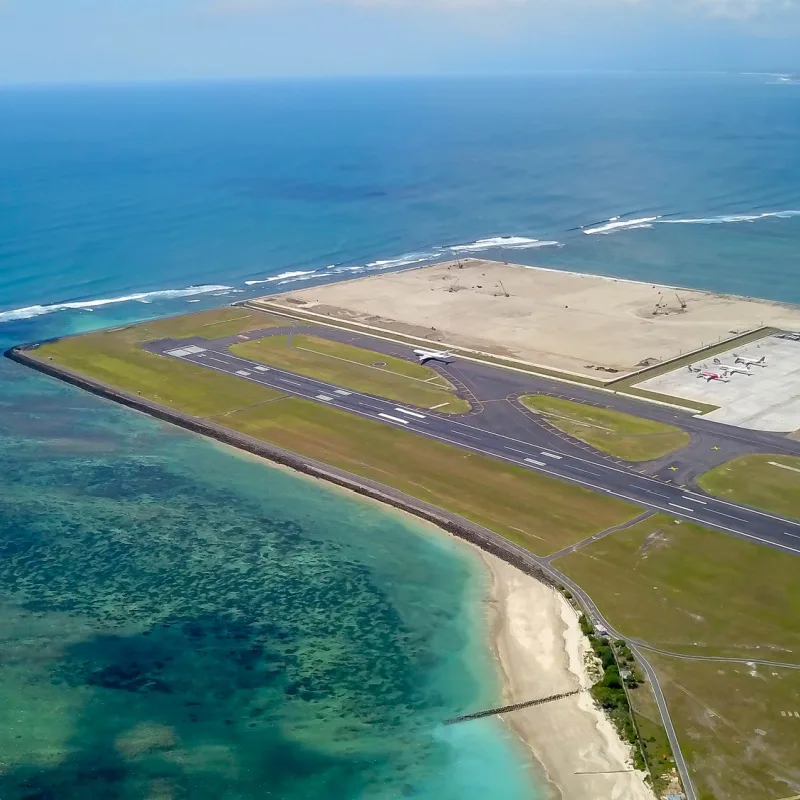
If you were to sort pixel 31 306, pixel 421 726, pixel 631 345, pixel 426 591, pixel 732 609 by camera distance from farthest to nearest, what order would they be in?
1. pixel 31 306
2. pixel 631 345
3. pixel 426 591
4. pixel 732 609
5. pixel 421 726

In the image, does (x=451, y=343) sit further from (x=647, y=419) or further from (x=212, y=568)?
(x=212, y=568)

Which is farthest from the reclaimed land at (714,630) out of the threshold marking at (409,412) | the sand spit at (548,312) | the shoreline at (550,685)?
the sand spit at (548,312)

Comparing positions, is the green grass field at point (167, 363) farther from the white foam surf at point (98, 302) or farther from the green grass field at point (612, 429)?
the green grass field at point (612, 429)

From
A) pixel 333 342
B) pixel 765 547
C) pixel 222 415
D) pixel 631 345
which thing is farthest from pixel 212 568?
pixel 631 345

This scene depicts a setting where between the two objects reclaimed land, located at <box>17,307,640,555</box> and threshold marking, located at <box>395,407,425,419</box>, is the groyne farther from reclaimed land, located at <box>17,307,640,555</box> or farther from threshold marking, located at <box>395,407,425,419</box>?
threshold marking, located at <box>395,407,425,419</box>

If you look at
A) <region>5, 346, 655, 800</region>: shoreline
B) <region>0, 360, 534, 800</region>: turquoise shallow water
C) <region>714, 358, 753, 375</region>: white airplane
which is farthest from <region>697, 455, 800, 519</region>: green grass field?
<region>0, 360, 534, 800</region>: turquoise shallow water

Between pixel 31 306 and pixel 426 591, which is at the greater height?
pixel 31 306
